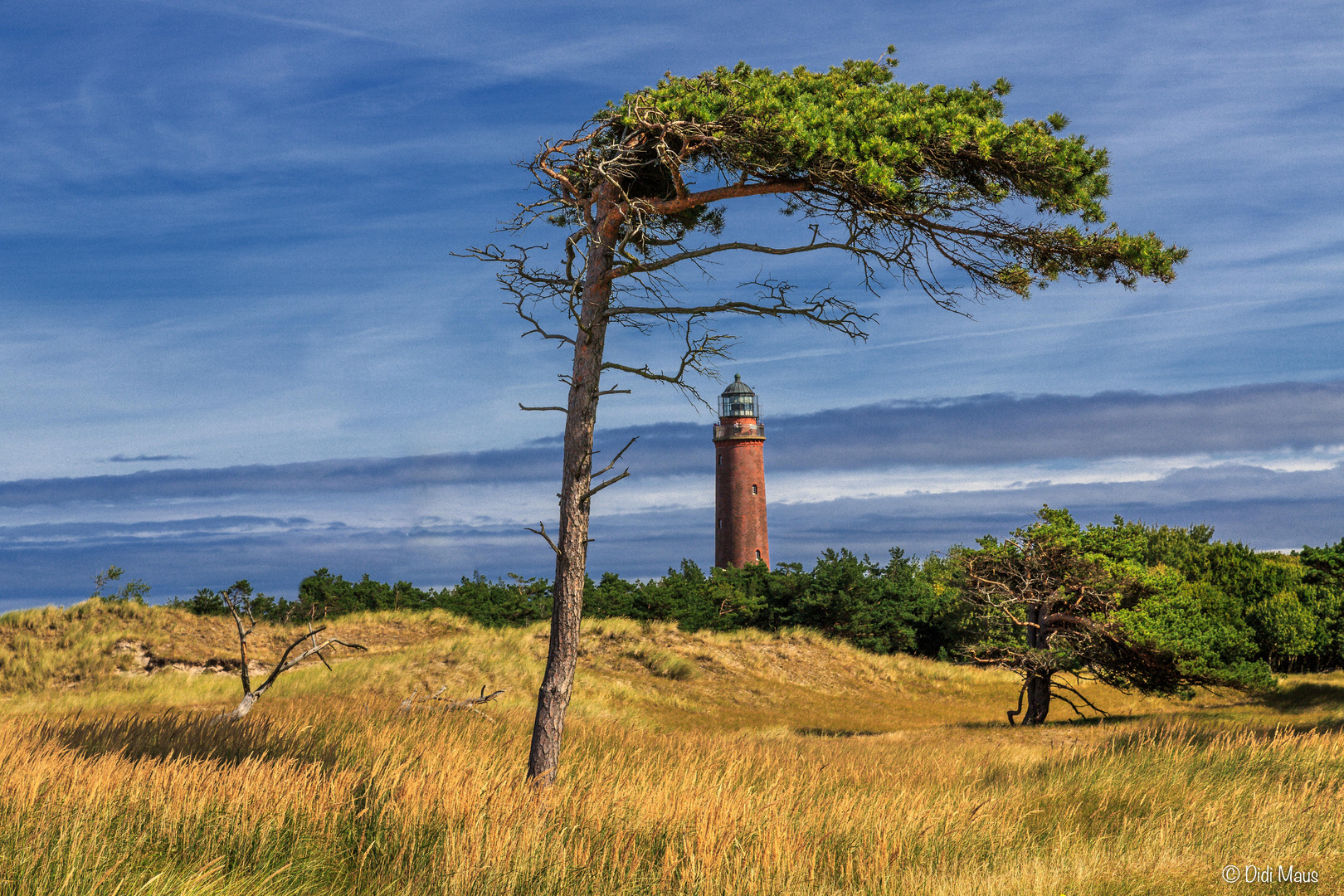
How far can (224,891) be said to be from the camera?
236 inches

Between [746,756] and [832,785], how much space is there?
1.75 metres

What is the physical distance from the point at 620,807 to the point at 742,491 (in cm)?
4102

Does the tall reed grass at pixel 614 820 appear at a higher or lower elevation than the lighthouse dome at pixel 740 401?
lower

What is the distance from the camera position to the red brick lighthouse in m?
49.1

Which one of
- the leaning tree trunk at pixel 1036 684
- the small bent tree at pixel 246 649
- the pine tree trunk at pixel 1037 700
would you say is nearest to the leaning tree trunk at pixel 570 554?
the small bent tree at pixel 246 649

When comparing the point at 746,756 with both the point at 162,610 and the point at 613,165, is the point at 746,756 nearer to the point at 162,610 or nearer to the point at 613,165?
the point at 613,165

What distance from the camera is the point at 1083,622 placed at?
71.2ft

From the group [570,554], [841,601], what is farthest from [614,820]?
[841,601]

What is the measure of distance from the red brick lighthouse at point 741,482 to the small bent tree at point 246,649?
24.7 m

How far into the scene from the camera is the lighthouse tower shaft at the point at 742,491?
49.1 meters

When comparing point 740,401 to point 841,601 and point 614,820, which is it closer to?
point 841,601

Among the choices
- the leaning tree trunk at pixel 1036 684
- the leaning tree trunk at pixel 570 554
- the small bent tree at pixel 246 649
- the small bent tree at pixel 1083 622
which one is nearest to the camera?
the leaning tree trunk at pixel 570 554

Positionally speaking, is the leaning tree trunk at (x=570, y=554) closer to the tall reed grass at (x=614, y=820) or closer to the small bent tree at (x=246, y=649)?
the tall reed grass at (x=614, y=820)

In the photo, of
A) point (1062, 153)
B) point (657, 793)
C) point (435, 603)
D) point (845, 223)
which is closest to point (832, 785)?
point (657, 793)
